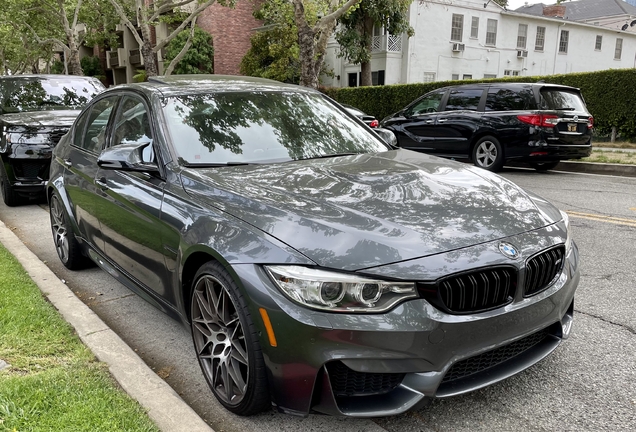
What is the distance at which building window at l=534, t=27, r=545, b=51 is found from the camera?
32.7m

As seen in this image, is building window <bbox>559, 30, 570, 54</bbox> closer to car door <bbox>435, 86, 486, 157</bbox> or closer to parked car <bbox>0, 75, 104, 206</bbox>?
car door <bbox>435, 86, 486, 157</bbox>

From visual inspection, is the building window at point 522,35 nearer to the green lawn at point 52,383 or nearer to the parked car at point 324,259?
the parked car at point 324,259

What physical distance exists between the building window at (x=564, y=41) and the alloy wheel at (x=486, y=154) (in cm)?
2747

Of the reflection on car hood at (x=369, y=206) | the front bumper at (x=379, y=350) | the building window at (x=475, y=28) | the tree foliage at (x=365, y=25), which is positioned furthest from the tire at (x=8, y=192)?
the building window at (x=475, y=28)

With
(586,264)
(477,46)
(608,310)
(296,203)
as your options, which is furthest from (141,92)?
(477,46)

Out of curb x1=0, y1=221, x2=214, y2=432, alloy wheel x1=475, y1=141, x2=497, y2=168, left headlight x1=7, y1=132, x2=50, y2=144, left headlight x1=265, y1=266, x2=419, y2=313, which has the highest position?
left headlight x1=7, y1=132, x2=50, y2=144

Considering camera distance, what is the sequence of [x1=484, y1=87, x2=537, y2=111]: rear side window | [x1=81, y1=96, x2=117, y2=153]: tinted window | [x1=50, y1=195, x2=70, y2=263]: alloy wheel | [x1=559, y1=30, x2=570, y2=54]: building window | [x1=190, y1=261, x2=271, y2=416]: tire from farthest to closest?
[x1=559, y1=30, x2=570, y2=54]: building window → [x1=484, y1=87, x2=537, y2=111]: rear side window → [x1=50, y1=195, x2=70, y2=263]: alloy wheel → [x1=81, y1=96, x2=117, y2=153]: tinted window → [x1=190, y1=261, x2=271, y2=416]: tire

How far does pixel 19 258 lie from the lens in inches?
198

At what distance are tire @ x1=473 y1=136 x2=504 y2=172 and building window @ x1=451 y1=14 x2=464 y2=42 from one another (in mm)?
21024

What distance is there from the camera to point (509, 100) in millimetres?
10641

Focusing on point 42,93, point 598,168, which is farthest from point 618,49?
point 42,93

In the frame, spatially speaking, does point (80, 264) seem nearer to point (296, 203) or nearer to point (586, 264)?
point (296, 203)

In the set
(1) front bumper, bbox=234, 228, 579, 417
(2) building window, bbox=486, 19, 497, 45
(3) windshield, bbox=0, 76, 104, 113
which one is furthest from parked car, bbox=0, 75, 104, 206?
(2) building window, bbox=486, 19, 497, 45

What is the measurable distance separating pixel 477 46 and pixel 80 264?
2979 cm
